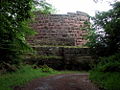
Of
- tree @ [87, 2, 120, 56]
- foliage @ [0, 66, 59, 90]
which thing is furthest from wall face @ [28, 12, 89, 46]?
foliage @ [0, 66, 59, 90]

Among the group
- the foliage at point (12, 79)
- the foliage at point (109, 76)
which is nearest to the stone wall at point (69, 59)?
the foliage at point (12, 79)

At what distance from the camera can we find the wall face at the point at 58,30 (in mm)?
14727

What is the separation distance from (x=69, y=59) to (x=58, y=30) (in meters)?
3.88

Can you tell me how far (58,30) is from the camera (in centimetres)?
1507

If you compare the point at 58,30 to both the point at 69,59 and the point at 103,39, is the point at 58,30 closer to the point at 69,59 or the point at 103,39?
→ the point at 69,59

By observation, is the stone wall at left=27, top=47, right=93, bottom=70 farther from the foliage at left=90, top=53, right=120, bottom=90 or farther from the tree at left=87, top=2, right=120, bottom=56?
the foliage at left=90, top=53, right=120, bottom=90

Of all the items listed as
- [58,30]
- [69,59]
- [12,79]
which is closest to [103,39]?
[69,59]

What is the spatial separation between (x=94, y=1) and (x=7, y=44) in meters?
3.77

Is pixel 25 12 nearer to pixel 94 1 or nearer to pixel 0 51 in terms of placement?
pixel 94 1

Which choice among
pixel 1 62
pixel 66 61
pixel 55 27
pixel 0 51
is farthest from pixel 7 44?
pixel 55 27

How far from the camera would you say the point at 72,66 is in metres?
12.2

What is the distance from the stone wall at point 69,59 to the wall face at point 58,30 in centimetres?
225

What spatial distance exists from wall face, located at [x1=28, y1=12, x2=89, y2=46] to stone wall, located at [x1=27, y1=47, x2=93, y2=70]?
2249 mm

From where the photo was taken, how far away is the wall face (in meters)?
14.7
